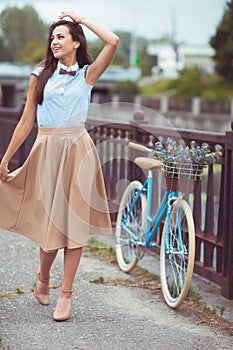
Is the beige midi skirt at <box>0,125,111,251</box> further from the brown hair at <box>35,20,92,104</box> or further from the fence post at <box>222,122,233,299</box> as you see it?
the fence post at <box>222,122,233,299</box>

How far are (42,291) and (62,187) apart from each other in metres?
0.87

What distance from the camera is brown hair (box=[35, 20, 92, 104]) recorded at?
5148 mm

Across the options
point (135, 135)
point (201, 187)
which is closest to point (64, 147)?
point (201, 187)

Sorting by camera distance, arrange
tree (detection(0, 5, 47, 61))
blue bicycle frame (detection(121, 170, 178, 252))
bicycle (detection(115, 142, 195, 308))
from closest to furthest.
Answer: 1. bicycle (detection(115, 142, 195, 308))
2. blue bicycle frame (detection(121, 170, 178, 252))
3. tree (detection(0, 5, 47, 61))

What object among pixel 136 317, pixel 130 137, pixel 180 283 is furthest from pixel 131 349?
pixel 130 137

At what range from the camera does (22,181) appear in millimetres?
5383

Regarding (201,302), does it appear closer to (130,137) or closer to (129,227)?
(129,227)

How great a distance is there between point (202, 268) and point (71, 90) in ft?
7.18

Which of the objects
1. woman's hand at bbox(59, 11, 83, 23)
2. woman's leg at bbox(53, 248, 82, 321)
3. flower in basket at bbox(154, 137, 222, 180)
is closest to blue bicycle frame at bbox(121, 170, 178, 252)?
flower in basket at bbox(154, 137, 222, 180)

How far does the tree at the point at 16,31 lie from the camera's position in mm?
128375

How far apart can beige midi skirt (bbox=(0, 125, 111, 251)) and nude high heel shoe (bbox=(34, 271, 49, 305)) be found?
1.32ft

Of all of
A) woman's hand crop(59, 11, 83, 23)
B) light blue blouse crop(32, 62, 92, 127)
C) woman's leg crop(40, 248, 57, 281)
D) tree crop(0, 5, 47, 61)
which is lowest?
woman's leg crop(40, 248, 57, 281)

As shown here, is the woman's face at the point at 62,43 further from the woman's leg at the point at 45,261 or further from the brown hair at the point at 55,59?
the woman's leg at the point at 45,261

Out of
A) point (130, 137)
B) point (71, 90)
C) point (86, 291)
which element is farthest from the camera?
point (130, 137)
